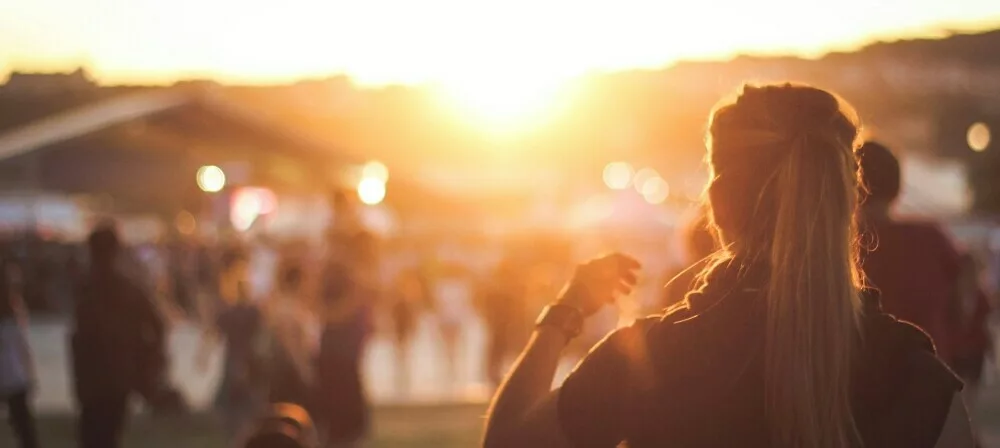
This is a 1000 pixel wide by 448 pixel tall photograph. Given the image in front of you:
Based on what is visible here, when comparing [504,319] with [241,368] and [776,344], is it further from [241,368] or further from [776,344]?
[776,344]

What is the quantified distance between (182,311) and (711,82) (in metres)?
11.2

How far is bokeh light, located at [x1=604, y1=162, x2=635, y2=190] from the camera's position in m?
28.6

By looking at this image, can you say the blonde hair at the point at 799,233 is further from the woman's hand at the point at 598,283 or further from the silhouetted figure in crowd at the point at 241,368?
the silhouetted figure in crowd at the point at 241,368

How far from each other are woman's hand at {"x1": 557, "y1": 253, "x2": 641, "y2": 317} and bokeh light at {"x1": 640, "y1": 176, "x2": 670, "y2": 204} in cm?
2616

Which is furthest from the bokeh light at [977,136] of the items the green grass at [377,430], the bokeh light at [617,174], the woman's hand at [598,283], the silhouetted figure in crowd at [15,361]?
the woman's hand at [598,283]

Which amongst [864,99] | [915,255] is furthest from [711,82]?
[915,255]

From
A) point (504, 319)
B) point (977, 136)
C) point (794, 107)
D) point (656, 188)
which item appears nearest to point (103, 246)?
point (794, 107)

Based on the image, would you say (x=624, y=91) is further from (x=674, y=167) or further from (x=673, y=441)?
(x=673, y=441)

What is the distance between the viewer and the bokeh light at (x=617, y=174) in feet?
94.0

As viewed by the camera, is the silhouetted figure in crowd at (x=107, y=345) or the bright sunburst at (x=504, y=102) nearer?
the silhouetted figure in crowd at (x=107, y=345)

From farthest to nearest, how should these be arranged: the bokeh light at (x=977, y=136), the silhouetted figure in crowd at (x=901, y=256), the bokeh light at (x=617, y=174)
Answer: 1. the bokeh light at (x=617, y=174)
2. the bokeh light at (x=977, y=136)
3. the silhouetted figure in crowd at (x=901, y=256)

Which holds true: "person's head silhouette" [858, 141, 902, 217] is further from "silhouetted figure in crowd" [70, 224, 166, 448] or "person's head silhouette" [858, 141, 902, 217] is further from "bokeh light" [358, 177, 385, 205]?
"bokeh light" [358, 177, 385, 205]

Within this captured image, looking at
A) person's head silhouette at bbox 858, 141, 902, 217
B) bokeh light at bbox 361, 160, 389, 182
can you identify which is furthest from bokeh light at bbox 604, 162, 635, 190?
person's head silhouette at bbox 858, 141, 902, 217

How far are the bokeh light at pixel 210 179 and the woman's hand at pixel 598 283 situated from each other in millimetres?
18015
